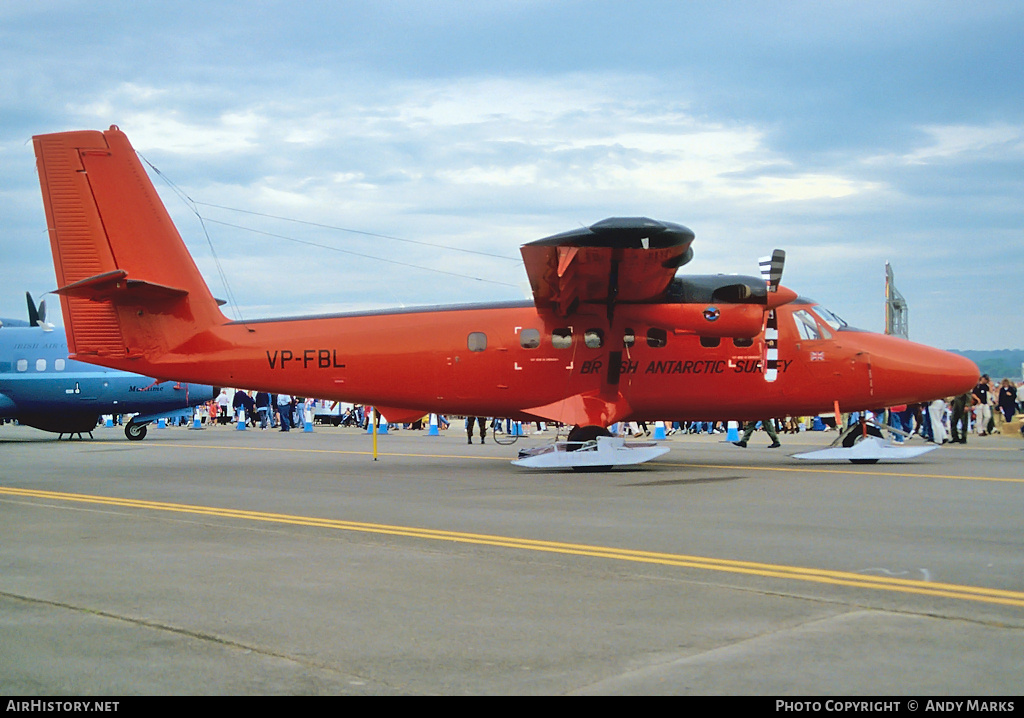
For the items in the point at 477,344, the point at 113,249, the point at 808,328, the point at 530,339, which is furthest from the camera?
the point at 808,328

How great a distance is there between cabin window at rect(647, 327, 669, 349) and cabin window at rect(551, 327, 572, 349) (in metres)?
1.52

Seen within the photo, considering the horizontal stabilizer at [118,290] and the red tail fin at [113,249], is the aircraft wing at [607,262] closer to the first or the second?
the red tail fin at [113,249]

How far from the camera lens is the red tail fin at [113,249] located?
18.0 metres

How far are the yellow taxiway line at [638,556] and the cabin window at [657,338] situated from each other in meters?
9.22

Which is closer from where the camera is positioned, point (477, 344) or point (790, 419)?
point (477, 344)

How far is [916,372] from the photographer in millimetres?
18688

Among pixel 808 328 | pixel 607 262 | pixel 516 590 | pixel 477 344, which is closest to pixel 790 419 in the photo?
pixel 808 328

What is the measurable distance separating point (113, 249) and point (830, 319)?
46.1 ft

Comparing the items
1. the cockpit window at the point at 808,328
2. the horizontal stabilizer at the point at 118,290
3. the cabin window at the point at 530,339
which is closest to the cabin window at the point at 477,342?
the cabin window at the point at 530,339

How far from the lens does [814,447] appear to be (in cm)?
2670

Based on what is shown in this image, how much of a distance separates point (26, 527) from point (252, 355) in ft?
27.8

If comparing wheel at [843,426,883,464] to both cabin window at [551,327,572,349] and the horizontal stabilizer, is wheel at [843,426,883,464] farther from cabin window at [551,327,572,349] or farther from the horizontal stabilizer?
the horizontal stabilizer

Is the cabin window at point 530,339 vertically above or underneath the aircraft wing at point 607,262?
underneath

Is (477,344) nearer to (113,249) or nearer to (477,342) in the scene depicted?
(477,342)
